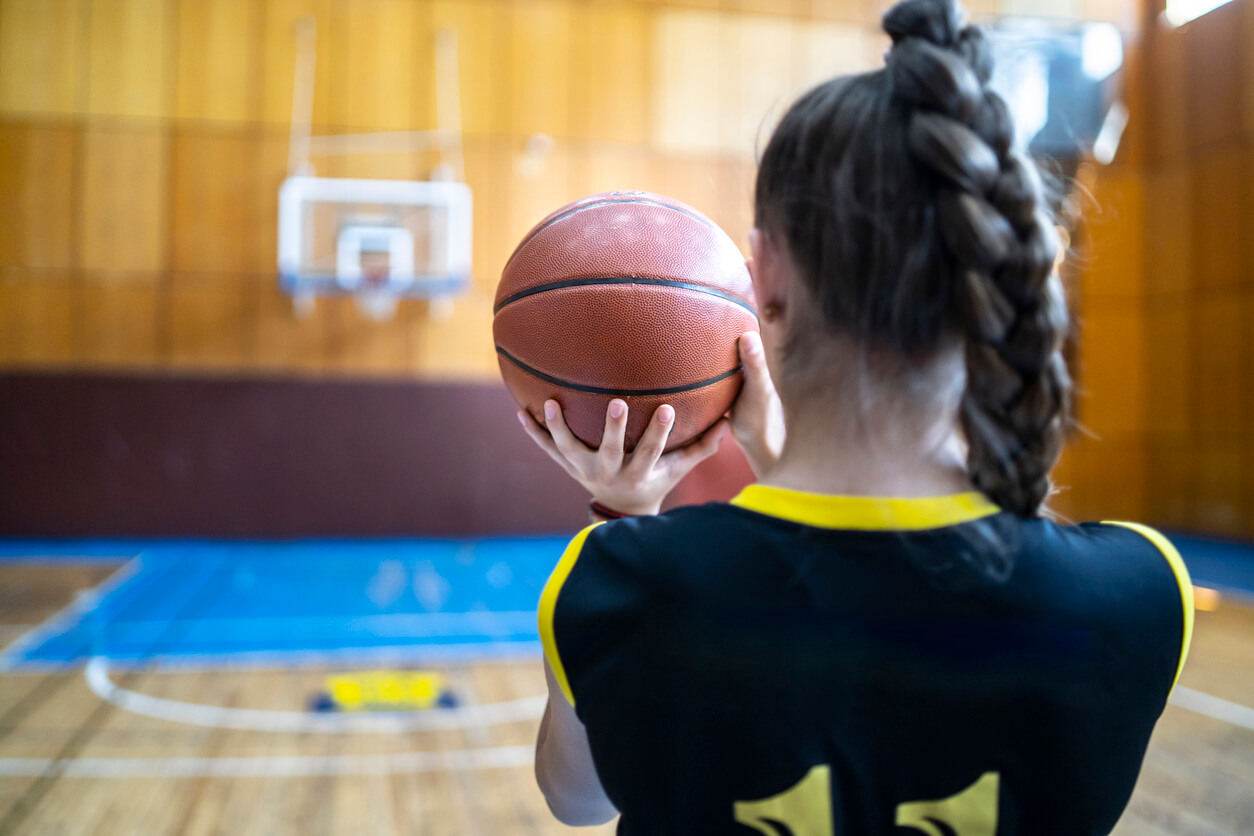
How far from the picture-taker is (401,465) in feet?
20.1

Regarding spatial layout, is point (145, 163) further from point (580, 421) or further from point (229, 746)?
point (580, 421)

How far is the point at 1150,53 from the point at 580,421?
315 inches

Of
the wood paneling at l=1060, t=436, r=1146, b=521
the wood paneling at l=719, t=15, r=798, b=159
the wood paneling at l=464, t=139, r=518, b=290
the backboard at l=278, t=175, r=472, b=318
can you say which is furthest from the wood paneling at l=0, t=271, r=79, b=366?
the wood paneling at l=1060, t=436, r=1146, b=521

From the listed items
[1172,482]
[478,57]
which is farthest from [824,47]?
[1172,482]

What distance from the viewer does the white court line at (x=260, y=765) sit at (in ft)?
7.38

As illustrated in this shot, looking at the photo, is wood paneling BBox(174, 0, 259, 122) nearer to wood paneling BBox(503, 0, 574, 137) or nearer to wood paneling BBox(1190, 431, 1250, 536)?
wood paneling BBox(503, 0, 574, 137)

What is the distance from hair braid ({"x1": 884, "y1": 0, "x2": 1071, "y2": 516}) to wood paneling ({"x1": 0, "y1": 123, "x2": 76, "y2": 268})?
6.57 meters

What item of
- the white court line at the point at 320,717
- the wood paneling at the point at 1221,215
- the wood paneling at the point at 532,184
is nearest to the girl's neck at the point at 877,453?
the white court line at the point at 320,717

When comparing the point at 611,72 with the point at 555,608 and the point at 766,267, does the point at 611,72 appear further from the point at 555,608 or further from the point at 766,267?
the point at 555,608

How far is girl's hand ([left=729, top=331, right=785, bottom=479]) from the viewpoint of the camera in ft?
2.99

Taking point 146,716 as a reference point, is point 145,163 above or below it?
above

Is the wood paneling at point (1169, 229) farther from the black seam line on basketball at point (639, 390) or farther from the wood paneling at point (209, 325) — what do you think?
the black seam line on basketball at point (639, 390)

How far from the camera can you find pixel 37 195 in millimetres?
5879

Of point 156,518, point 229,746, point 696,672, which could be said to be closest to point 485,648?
point 229,746
